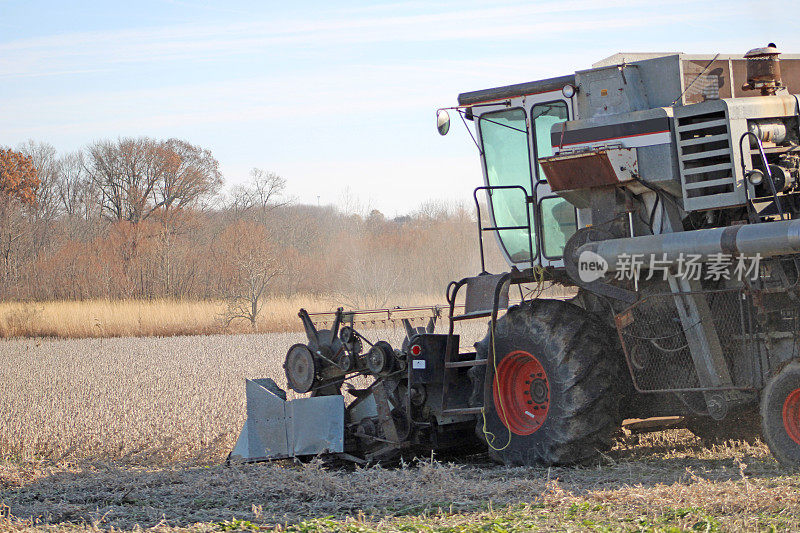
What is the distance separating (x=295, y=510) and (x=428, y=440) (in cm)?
237

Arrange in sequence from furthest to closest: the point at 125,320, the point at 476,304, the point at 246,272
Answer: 1. the point at 246,272
2. the point at 125,320
3. the point at 476,304

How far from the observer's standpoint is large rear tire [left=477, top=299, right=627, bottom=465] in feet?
20.4

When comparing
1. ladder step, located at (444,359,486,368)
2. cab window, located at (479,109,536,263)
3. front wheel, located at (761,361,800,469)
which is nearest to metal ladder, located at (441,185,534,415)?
ladder step, located at (444,359,486,368)

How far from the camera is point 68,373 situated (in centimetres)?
1469

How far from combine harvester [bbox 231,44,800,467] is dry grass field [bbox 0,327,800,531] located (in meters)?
0.34

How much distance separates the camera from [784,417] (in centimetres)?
538

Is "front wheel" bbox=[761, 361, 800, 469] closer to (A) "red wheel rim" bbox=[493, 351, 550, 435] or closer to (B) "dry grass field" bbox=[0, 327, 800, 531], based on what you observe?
(B) "dry grass field" bbox=[0, 327, 800, 531]

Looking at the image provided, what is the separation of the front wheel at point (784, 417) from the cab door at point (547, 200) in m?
2.24

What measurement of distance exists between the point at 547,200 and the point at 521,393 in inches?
66.3

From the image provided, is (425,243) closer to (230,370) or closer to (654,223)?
(230,370)

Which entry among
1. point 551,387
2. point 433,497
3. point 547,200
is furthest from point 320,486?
point 547,200

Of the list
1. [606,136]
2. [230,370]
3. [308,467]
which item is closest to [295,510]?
[308,467]

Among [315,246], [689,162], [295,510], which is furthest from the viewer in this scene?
[315,246]

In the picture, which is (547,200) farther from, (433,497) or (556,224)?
(433,497)
